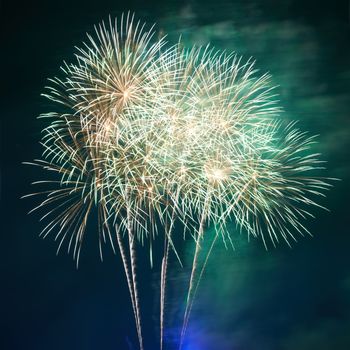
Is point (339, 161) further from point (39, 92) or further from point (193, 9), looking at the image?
point (39, 92)

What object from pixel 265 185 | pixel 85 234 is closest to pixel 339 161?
pixel 265 185

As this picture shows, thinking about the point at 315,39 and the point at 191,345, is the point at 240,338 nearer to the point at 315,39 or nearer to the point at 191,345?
the point at 191,345

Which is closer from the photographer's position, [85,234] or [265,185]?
[265,185]

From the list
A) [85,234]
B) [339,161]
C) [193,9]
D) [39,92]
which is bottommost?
[85,234]

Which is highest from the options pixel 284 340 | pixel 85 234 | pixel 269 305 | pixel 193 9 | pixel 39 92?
pixel 193 9

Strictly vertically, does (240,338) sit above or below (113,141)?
below

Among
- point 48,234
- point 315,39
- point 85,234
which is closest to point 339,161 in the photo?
point 315,39
